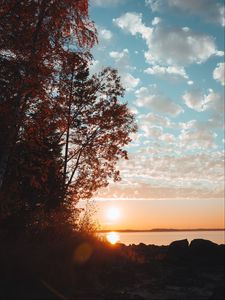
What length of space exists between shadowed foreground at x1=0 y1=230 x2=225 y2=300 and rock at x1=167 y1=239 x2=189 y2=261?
0.50 metres

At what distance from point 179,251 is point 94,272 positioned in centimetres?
622

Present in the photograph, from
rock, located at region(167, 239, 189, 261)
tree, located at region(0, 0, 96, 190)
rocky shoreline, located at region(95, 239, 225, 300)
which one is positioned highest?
tree, located at region(0, 0, 96, 190)

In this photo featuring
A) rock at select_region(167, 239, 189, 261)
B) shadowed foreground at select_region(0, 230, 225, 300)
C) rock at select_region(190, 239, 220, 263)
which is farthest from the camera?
rock at select_region(167, 239, 189, 261)

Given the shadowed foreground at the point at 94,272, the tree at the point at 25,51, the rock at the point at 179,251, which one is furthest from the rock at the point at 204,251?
the tree at the point at 25,51

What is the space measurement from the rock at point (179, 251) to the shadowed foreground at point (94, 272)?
501 millimetres

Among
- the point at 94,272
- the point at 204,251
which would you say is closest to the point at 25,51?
the point at 94,272

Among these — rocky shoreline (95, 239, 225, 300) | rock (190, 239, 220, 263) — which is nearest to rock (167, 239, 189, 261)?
rocky shoreline (95, 239, 225, 300)

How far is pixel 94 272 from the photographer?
1251cm

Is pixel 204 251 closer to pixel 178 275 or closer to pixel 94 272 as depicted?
pixel 178 275

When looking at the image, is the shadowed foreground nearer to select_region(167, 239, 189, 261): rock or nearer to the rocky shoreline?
the rocky shoreline

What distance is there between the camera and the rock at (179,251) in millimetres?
16869

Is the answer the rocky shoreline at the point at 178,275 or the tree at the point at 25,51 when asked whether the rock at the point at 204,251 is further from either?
the tree at the point at 25,51

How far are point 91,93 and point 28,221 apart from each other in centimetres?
1040

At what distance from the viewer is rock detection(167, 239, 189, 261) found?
1687 cm
